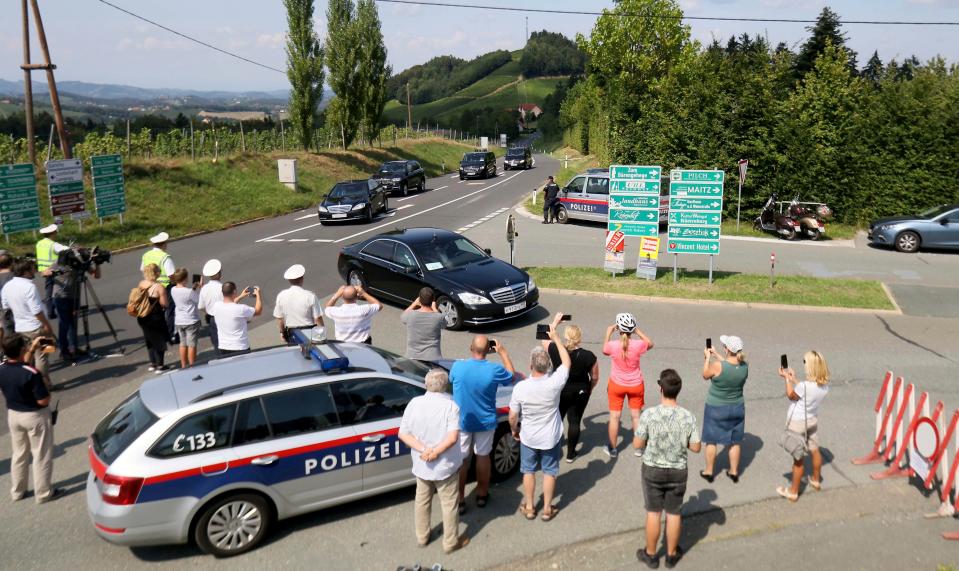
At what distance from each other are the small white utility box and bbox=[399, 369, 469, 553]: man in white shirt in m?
30.6

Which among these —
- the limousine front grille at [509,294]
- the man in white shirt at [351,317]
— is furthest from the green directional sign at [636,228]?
the man in white shirt at [351,317]

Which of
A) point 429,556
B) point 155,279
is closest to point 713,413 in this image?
point 429,556

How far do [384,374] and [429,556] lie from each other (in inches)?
65.9

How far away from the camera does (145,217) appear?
83.4 feet

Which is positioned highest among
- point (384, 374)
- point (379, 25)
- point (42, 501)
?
point (379, 25)

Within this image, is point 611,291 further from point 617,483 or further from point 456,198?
point 456,198

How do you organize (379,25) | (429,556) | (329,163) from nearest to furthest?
1. (429,556)
2. (329,163)
3. (379,25)

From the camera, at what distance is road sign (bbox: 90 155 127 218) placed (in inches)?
901

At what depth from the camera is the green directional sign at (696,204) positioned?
15641 millimetres

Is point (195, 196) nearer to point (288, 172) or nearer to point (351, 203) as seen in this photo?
point (288, 172)

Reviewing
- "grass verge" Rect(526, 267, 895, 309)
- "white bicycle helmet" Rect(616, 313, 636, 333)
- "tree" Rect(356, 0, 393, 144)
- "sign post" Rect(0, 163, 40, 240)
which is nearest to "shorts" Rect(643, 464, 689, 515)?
"white bicycle helmet" Rect(616, 313, 636, 333)

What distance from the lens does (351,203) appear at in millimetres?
26984

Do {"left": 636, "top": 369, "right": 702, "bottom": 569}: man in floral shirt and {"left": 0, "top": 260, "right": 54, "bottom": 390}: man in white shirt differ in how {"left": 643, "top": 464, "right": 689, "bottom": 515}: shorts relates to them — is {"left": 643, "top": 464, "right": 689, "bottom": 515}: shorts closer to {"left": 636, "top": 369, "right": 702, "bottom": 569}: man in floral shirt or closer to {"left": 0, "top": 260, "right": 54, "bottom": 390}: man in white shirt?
{"left": 636, "top": 369, "right": 702, "bottom": 569}: man in floral shirt

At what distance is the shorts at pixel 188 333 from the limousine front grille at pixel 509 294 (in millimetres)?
5057
